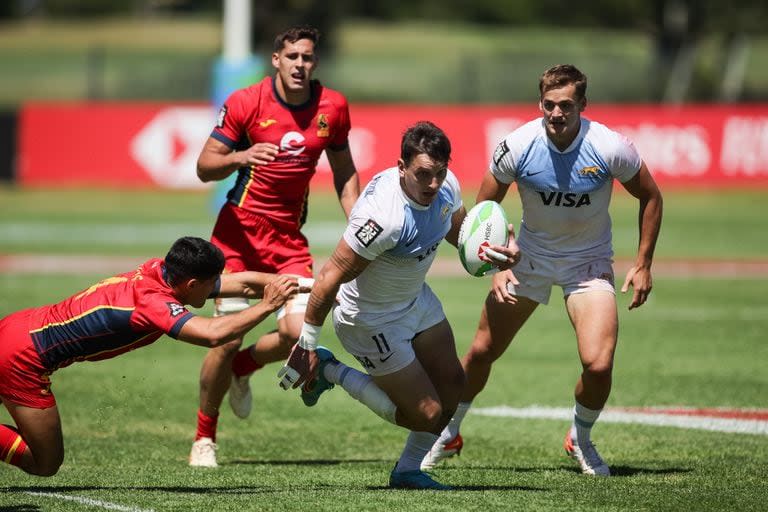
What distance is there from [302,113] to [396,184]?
1800 mm

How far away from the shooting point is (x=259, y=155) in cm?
871

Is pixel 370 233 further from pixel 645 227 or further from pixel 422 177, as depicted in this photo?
pixel 645 227

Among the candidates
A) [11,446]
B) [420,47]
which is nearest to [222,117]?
[11,446]

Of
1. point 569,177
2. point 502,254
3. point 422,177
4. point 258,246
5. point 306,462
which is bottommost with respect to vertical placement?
point 306,462

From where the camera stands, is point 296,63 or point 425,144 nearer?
A: point 425,144

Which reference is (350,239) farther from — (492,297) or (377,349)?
(492,297)

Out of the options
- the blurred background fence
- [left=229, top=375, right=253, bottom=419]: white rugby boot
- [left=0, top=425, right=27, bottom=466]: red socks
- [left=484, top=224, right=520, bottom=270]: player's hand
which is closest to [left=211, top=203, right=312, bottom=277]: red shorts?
[left=229, top=375, right=253, bottom=419]: white rugby boot

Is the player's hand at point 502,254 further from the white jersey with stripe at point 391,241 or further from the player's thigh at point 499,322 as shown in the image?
the player's thigh at point 499,322

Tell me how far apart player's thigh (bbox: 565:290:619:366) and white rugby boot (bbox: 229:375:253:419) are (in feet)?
8.62

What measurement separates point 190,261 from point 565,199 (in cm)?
268

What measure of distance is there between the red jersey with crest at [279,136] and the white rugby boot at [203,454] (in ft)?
5.60

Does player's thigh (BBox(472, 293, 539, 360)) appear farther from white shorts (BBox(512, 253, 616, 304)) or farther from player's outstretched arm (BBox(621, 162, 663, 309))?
player's outstretched arm (BBox(621, 162, 663, 309))

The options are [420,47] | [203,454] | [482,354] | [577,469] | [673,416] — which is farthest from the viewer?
[420,47]

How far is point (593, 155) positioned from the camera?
844 cm
